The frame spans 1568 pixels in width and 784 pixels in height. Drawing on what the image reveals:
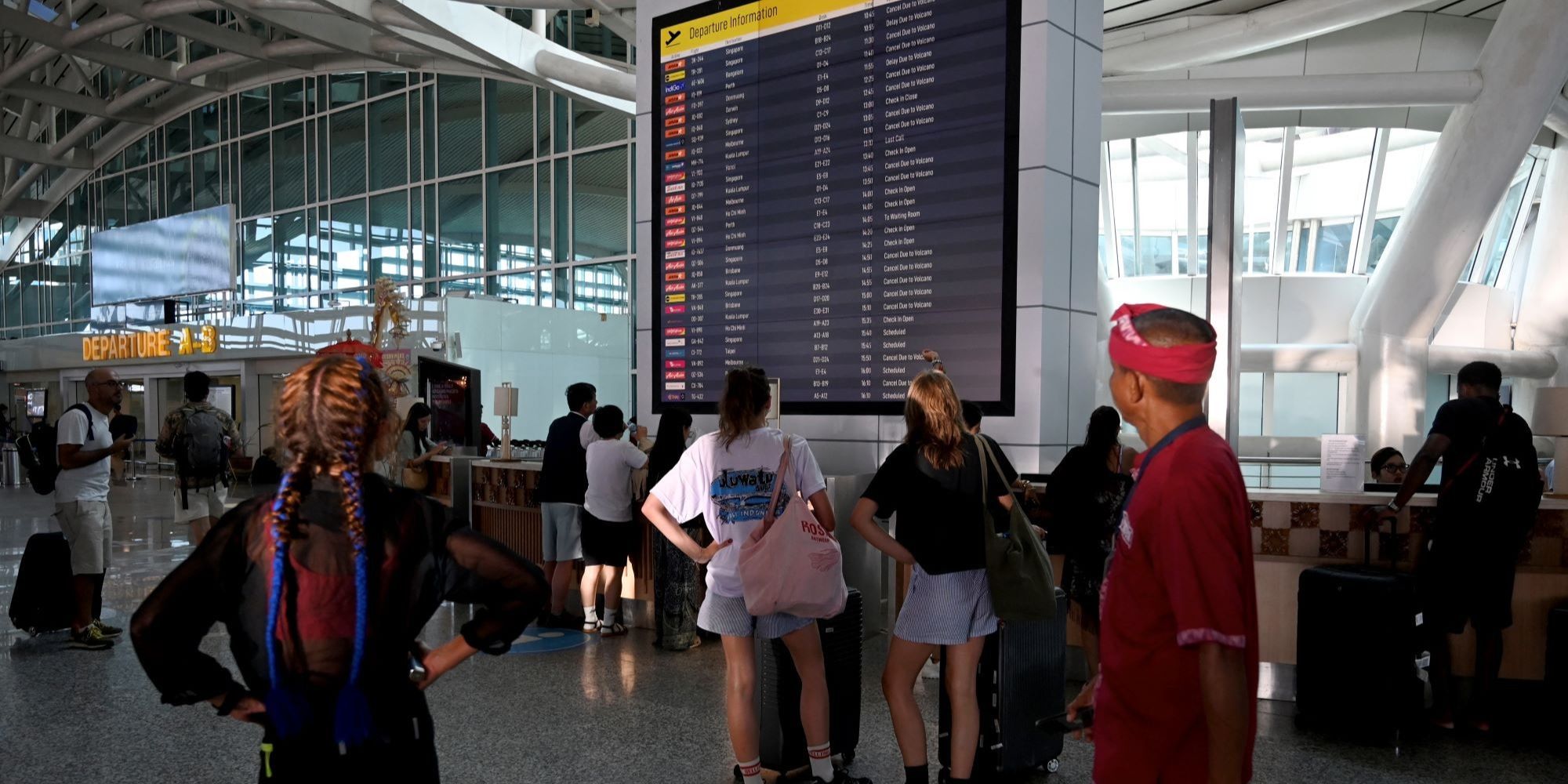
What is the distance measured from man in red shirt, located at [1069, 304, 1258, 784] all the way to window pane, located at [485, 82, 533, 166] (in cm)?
2014

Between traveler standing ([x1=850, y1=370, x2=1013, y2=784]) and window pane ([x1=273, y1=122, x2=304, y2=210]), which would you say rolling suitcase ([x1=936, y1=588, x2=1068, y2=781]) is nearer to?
traveler standing ([x1=850, y1=370, x2=1013, y2=784])

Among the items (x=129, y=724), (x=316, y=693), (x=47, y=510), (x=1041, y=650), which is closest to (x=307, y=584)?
(x=316, y=693)

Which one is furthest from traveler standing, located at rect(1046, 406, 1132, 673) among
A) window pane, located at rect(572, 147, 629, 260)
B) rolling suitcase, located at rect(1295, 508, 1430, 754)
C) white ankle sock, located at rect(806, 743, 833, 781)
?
window pane, located at rect(572, 147, 629, 260)

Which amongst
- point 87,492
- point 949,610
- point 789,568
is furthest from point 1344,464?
point 87,492

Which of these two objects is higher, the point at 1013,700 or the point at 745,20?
the point at 745,20

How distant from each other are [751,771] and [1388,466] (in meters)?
5.70

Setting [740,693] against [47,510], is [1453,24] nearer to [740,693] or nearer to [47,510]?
[740,693]

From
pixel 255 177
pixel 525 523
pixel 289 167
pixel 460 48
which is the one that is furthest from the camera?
pixel 255 177

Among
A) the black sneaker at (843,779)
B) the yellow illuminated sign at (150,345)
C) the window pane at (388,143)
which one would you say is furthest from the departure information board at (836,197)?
the yellow illuminated sign at (150,345)

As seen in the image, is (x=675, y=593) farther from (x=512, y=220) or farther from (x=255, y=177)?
(x=255, y=177)

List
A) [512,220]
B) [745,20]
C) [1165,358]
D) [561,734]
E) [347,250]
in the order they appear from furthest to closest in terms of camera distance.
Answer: [347,250] → [512,220] → [745,20] → [561,734] → [1165,358]

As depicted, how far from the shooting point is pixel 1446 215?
1452 cm

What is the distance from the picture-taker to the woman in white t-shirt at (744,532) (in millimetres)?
3848

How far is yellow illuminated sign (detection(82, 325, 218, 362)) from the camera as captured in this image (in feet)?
78.0
